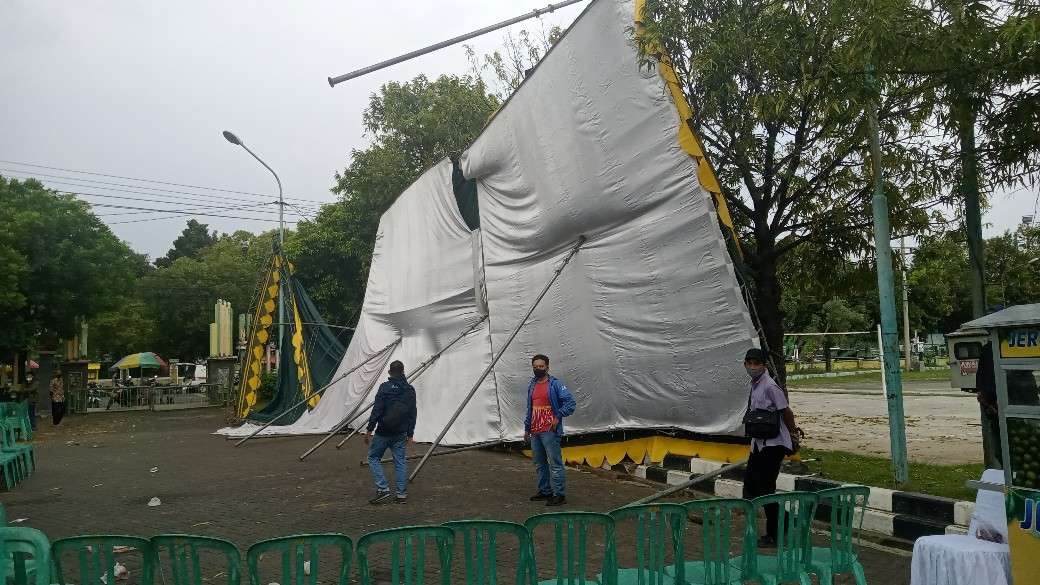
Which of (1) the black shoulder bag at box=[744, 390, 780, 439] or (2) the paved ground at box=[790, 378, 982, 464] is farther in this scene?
(2) the paved ground at box=[790, 378, 982, 464]

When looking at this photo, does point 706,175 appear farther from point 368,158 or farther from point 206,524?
point 368,158

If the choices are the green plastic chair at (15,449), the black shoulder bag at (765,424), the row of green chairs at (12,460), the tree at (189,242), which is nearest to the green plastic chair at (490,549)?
the black shoulder bag at (765,424)

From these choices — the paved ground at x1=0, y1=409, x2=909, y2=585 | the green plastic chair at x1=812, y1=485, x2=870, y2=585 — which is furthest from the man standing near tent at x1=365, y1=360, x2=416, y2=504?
the green plastic chair at x1=812, y1=485, x2=870, y2=585

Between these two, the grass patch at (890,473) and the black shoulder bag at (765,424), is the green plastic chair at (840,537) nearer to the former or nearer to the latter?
the black shoulder bag at (765,424)

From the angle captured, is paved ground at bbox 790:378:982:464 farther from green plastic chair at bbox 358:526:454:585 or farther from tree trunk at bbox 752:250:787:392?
green plastic chair at bbox 358:526:454:585

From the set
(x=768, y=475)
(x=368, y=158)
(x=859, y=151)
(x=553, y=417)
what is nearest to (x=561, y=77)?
(x=859, y=151)

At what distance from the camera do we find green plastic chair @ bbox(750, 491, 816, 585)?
13.8 feet

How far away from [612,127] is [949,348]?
180 inches

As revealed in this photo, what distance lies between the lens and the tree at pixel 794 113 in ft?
22.1

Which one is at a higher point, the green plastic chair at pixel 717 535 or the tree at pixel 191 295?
the tree at pixel 191 295

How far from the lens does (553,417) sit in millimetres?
8617

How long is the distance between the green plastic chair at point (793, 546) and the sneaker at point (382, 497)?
5.30 m

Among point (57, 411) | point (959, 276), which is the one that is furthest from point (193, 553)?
point (959, 276)

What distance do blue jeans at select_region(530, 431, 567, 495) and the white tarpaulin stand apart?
72.4 inches
